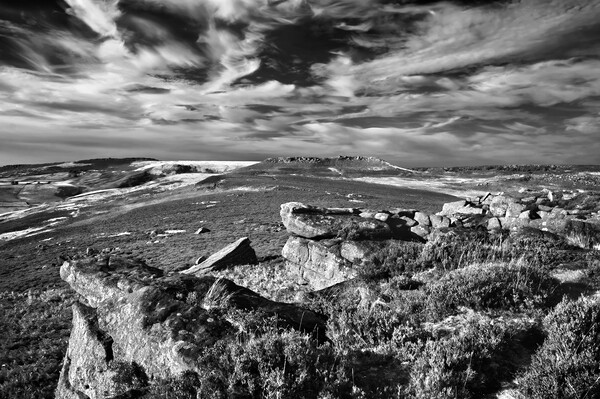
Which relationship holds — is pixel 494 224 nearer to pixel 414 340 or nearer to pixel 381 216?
pixel 381 216

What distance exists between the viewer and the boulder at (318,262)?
15.0 meters

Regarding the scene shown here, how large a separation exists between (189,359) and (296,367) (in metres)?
1.86

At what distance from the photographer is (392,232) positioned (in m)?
17.9

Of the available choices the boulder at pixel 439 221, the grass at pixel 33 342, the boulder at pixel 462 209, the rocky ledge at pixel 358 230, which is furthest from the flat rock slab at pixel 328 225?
the grass at pixel 33 342

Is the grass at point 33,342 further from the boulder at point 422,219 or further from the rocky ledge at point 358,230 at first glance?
the boulder at point 422,219

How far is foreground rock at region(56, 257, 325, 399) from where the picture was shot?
20.0 ft

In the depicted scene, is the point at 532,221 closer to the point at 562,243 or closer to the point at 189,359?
the point at 562,243

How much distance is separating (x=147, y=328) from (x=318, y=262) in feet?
35.1

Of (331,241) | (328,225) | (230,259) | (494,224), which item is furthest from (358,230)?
(494,224)

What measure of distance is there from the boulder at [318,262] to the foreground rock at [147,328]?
7053 millimetres

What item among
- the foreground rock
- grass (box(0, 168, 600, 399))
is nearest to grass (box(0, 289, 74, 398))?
grass (box(0, 168, 600, 399))

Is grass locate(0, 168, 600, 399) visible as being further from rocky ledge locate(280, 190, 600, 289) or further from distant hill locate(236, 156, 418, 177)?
distant hill locate(236, 156, 418, 177)

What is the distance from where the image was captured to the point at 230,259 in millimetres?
21000

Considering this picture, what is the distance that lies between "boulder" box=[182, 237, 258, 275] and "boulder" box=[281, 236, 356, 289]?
3.80 meters
